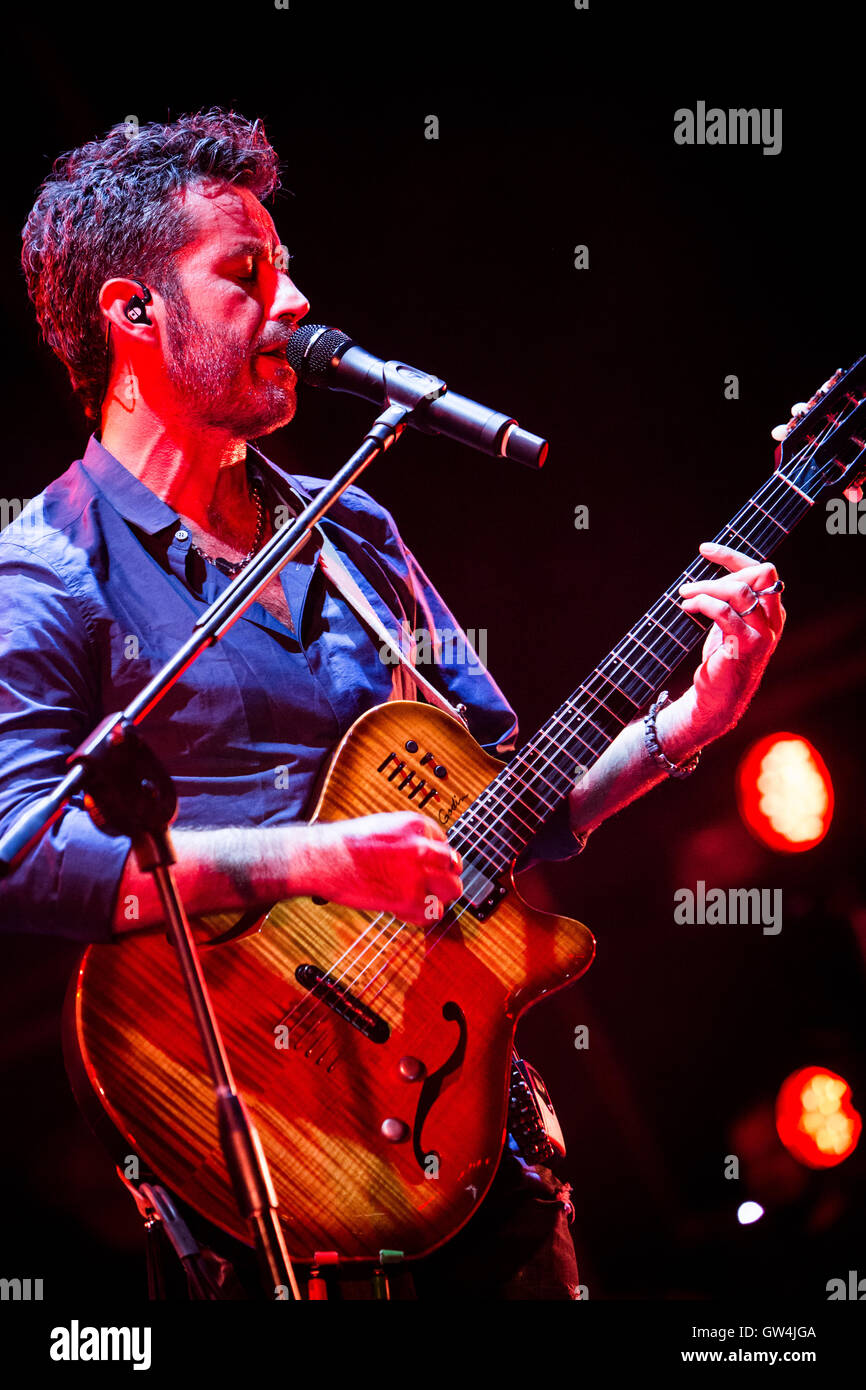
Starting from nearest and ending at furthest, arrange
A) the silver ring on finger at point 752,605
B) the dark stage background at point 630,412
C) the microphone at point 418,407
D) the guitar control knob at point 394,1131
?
the microphone at point 418,407, the guitar control knob at point 394,1131, the silver ring on finger at point 752,605, the dark stage background at point 630,412

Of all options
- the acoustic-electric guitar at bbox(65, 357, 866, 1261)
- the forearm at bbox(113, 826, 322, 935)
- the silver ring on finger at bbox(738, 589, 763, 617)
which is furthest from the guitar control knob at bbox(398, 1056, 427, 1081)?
the silver ring on finger at bbox(738, 589, 763, 617)

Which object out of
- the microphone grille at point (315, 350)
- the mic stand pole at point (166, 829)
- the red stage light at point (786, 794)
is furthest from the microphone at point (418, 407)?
the red stage light at point (786, 794)

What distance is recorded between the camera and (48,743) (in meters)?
1.99

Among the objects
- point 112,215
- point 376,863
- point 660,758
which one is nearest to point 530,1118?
point 376,863

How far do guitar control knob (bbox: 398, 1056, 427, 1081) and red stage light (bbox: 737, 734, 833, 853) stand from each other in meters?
1.46

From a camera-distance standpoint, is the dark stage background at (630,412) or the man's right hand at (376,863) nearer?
the man's right hand at (376,863)

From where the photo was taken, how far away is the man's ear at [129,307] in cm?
242

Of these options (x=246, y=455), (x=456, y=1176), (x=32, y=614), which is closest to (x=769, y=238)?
(x=246, y=455)

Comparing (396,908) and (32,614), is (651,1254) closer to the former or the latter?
(396,908)

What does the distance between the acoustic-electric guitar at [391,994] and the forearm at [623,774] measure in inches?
2.8

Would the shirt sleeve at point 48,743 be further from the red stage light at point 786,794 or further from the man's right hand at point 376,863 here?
the red stage light at point 786,794

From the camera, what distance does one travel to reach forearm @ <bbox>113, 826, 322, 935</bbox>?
1895mm
